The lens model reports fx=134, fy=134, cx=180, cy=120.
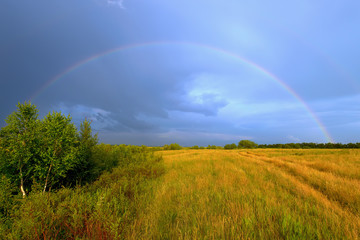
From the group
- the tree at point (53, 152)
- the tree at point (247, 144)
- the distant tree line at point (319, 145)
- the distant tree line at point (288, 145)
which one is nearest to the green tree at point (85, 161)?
the tree at point (53, 152)

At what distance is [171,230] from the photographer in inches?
123

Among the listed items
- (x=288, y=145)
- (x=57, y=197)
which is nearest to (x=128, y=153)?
(x=57, y=197)

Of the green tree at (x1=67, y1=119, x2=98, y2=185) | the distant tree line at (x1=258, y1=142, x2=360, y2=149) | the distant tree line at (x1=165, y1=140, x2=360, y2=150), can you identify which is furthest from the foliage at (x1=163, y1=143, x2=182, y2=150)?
the green tree at (x1=67, y1=119, x2=98, y2=185)

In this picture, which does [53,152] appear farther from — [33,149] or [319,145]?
[319,145]

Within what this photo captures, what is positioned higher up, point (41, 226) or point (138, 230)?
point (41, 226)

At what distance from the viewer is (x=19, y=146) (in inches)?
250

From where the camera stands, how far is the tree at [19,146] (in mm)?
6301

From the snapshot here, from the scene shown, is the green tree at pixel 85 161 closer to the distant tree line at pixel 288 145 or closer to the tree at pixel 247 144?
the distant tree line at pixel 288 145

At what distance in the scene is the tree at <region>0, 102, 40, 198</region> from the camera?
20.7 ft

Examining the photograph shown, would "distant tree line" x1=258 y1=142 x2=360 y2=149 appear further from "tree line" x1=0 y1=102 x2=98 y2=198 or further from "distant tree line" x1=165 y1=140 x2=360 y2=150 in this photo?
"tree line" x1=0 y1=102 x2=98 y2=198

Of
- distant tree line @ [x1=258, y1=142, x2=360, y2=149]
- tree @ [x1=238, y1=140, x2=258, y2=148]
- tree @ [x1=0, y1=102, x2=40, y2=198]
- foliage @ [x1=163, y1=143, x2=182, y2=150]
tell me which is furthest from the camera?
tree @ [x1=238, y1=140, x2=258, y2=148]

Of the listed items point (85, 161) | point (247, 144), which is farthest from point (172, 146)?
point (85, 161)

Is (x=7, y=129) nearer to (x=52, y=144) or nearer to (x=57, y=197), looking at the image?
(x=52, y=144)

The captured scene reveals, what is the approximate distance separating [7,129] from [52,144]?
1.93 metres
